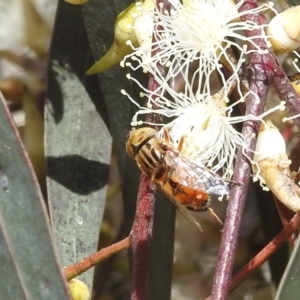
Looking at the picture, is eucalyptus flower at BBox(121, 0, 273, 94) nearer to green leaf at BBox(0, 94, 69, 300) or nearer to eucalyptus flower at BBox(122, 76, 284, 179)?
eucalyptus flower at BBox(122, 76, 284, 179)

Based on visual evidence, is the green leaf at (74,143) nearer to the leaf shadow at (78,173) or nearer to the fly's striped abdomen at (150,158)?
the leaf shadow at (78,173)

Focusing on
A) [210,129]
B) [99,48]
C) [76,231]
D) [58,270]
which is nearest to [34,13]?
[99,48]

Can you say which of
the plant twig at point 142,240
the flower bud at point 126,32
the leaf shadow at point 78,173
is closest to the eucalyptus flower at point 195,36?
the flower bud at point 126,32

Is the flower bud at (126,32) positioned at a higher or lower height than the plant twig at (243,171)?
higher

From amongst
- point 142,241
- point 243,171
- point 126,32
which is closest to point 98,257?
point 142,241

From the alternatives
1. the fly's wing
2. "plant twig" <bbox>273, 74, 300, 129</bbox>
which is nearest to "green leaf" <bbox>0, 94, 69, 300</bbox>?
the fly's wing

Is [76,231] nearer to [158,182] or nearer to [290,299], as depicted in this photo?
[158,182]
